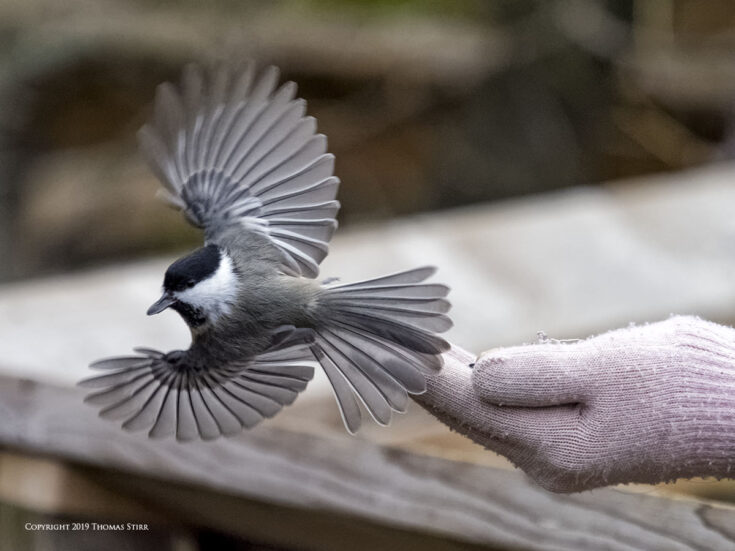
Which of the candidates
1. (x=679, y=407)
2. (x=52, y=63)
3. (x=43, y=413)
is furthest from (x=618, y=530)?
(x=52, y=63)

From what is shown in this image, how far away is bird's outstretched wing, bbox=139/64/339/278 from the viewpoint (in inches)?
56.9

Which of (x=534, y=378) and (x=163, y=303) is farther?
(x=163, y=303)

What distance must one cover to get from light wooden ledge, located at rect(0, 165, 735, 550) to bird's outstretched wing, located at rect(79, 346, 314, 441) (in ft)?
0.94

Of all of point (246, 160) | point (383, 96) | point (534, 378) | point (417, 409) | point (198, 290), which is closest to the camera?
point (534, 378)

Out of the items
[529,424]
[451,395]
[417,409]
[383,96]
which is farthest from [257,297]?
[383,96]

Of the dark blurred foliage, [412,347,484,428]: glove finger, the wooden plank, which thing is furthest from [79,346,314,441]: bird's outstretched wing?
the dark blurred foliage

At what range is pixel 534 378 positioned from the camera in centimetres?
124

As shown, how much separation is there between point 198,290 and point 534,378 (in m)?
0.49

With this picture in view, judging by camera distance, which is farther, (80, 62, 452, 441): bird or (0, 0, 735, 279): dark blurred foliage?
(0, 0, 735, 279): dark blurred foliage

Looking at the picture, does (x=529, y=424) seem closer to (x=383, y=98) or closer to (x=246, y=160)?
(x=246, y=160)

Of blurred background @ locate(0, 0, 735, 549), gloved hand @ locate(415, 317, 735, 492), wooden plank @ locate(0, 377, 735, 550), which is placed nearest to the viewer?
gloved hand @ locate(415, 317, 735, 492)

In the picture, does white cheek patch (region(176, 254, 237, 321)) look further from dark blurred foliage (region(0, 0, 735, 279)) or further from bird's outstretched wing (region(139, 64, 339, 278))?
dark blurred foliage (region(0, 0, 735, 279))

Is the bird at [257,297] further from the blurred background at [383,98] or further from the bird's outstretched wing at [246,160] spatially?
the blurred background at [383,98]

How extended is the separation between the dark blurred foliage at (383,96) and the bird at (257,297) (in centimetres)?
424
